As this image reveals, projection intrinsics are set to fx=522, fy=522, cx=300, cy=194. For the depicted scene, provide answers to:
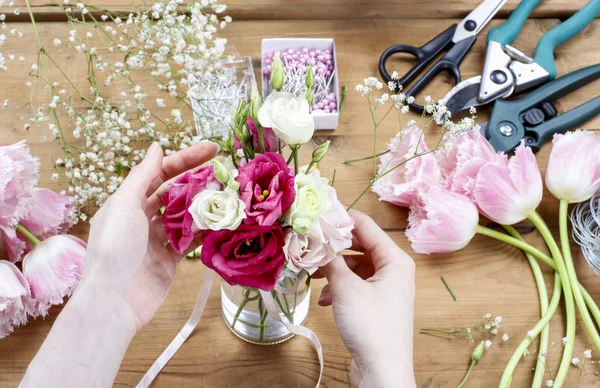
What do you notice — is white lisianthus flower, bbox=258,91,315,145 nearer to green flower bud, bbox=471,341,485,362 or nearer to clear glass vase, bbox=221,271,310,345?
clear glass vase, bbox=221,271,310,345

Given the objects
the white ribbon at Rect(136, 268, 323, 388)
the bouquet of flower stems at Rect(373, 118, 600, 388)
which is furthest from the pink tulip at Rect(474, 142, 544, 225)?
the white ribbon at Rect(136, 268, 323, 388)

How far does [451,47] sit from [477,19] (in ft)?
0.22

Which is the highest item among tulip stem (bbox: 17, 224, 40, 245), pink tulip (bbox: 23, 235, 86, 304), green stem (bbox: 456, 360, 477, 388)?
tulip stem (bbox: 17, 224, 40, 245)

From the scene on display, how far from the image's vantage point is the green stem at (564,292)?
78 cm

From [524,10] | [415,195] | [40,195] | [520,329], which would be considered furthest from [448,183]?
[40,195]

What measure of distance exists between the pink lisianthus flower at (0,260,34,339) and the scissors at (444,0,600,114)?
0.73 metres

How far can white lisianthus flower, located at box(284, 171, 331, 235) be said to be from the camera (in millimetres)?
463

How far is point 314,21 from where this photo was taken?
3.41 ft

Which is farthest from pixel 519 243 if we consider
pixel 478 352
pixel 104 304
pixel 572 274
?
pixel 104 304

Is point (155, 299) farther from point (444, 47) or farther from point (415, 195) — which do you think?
point (444, 47)

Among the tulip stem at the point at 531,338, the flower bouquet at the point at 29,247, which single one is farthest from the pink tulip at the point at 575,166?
the flower bouquet at the point at 29,247

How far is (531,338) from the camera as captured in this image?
79 cm

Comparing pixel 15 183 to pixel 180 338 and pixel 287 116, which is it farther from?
pixel 287 116

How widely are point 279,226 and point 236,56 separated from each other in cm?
58
